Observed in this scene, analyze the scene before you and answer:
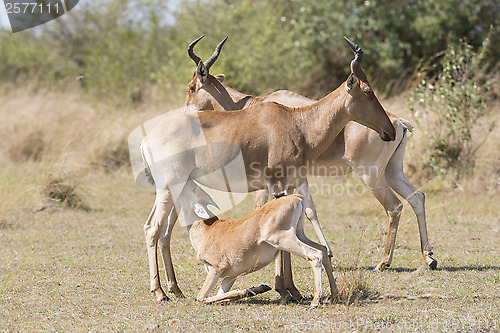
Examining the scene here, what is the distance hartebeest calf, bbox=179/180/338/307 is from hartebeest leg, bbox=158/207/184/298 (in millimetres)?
401

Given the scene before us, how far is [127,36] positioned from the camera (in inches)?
902

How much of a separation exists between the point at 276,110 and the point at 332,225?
3788mm

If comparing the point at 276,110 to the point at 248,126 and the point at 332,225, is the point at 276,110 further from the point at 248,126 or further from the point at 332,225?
the point at 332,225

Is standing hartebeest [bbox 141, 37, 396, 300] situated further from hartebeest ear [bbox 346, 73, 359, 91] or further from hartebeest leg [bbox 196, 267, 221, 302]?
hartebeest leg [bbox 196, 267, 221, 302]

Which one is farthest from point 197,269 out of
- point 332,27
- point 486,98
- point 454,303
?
point 332,27

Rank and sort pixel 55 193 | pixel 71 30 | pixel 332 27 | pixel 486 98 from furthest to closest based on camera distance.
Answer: pixel 71 30 < pixel 332 27 < pixel 486 98 < pixel 55 193

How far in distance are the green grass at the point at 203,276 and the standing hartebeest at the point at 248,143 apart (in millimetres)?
704

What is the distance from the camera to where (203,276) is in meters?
7.21

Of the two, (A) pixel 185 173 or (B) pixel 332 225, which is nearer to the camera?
(A) pixel 185 173

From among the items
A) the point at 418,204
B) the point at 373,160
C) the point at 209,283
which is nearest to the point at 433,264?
the point at 418,204

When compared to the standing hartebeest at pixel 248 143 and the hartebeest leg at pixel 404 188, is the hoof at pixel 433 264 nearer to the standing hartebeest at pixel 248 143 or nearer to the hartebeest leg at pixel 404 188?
the hartebeest leg at pixel 404 188

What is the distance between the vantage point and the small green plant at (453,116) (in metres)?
12.5

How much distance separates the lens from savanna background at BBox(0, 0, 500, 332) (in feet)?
19.2

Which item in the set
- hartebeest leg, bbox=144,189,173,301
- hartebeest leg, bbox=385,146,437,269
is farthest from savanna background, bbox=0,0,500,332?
hartebeest leg, bbox=385,146,437,269
